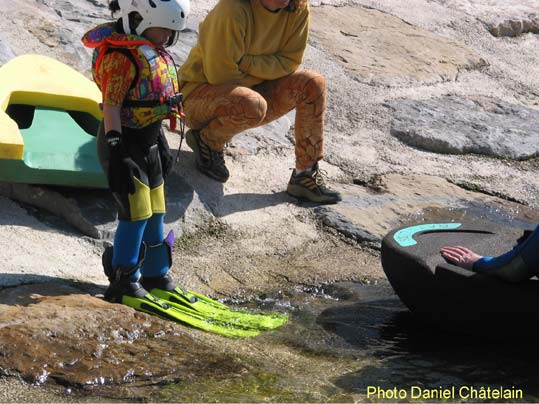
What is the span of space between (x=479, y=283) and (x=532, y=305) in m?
0.21

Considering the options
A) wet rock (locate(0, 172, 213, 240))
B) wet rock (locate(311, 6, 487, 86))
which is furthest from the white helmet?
wet rock (locate(311, 6, 487, 86))

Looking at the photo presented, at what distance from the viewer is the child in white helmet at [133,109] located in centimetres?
415

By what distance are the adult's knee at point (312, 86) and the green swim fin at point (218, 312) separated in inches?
56.8

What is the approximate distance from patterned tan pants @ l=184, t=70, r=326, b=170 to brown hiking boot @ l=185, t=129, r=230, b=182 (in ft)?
0.11

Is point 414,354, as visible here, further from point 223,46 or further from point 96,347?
point 223,46

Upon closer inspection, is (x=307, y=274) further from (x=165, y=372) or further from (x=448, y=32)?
(x=448, y=32)

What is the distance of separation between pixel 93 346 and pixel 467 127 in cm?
348

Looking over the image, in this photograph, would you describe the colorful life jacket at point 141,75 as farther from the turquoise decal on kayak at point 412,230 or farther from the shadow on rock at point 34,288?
the turquoise decal on kayak at point 412,230

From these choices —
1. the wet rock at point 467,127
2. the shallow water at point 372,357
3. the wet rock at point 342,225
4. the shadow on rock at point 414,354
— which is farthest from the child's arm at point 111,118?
the wet rock at point 467,127

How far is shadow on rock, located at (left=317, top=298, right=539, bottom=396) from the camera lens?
148 inches

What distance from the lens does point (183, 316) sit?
4203 mm

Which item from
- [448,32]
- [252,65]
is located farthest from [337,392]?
[448,32]

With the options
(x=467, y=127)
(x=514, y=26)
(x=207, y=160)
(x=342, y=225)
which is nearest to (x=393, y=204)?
(x=342, y=225)

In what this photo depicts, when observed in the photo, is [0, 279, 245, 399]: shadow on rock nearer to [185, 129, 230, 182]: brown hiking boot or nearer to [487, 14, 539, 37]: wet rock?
[185, 129, 230, 182]: brown hiking boot
